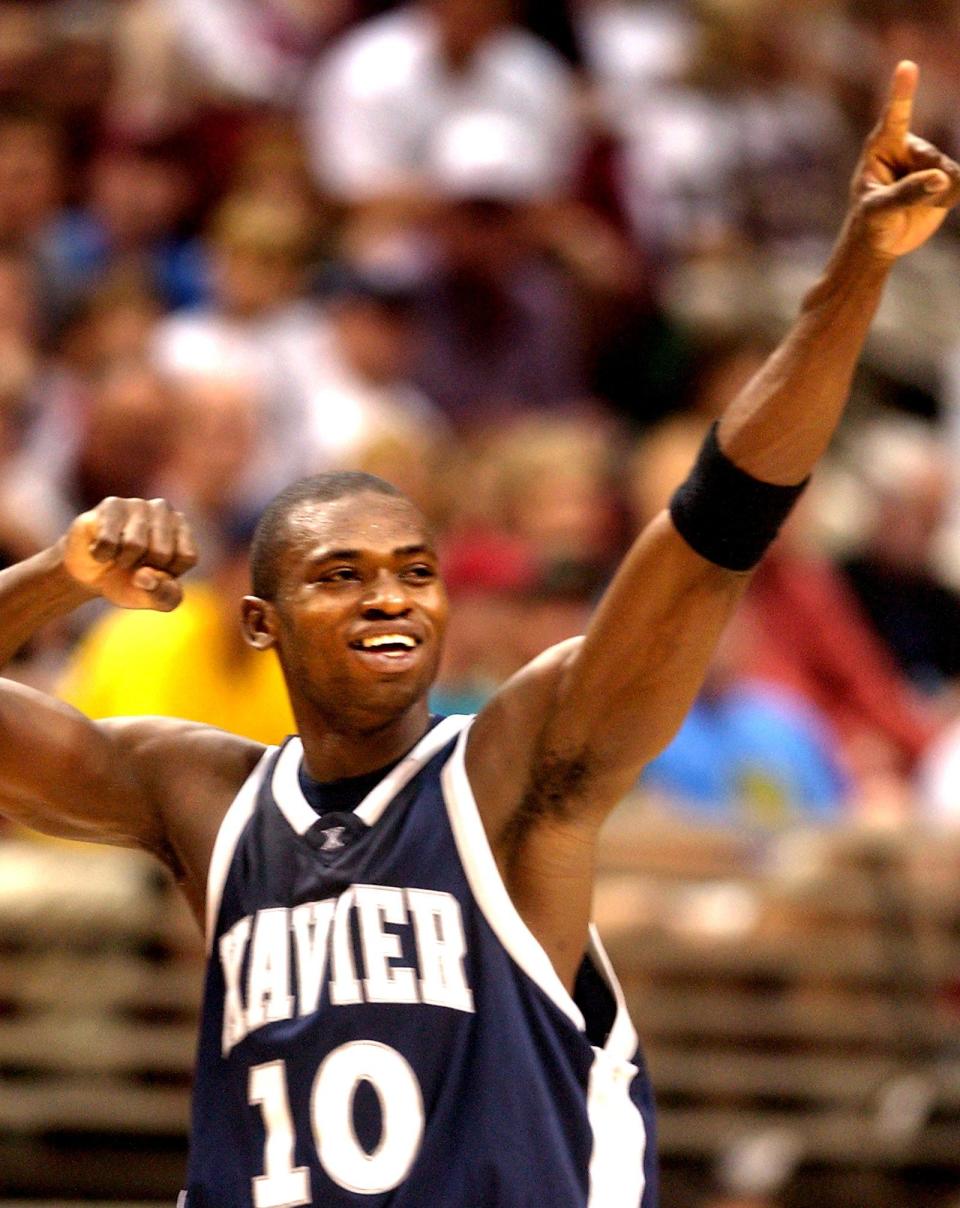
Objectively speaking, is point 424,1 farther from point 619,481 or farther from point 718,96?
point 619,481

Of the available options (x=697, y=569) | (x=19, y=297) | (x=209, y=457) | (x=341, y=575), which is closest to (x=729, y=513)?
(x=697, y=569)

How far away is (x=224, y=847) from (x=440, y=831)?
1.35 feet

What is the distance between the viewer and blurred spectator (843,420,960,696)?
947 centimetres

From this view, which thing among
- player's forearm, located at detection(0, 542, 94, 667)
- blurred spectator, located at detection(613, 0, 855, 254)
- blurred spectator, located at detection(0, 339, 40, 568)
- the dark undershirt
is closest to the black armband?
the dark undershirt

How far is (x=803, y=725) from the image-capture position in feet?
25.9

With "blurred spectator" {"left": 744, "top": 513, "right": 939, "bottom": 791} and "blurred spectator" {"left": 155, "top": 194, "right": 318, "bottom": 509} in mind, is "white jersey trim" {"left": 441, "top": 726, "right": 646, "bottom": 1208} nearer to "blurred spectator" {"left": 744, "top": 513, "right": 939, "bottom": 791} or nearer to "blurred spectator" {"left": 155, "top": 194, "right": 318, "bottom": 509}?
"blurred spectator" {"left": 744, "top": 513, "right": 939, "bottom": 791}

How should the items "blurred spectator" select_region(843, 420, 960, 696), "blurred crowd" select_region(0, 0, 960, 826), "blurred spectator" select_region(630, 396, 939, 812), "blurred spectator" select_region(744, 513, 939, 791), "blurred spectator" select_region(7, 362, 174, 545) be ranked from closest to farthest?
"blurred crowd" select_region(0, 0, 960, 826)
"blurred spectator" select_region(7, 362, 174, 545)
"blurred spectator" select_region(630, 396, 939, 812)
"blurred spectator" select_region(744, 513, 939, 791)
"blurred spectator" select_region(843, 420, 960, 696)

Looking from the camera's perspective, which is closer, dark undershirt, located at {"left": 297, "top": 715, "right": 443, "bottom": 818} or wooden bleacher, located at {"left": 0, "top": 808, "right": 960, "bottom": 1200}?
dark undershirt, located at {"left": 297, "top": 715, "right": 443, "bottom": 818}

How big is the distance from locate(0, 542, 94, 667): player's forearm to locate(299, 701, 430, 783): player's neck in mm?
474

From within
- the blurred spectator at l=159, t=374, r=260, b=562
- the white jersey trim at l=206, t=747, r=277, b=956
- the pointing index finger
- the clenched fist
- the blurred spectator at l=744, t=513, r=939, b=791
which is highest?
the blurred spectator at l=159, t=374, r=260, b=562

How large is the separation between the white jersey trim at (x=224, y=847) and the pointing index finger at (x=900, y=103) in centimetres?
151

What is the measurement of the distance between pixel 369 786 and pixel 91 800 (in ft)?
1.79

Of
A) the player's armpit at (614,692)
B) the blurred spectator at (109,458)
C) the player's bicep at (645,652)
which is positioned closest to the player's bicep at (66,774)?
the player's armpit at (614,692)

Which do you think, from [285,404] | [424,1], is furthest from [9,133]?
[424,1]
